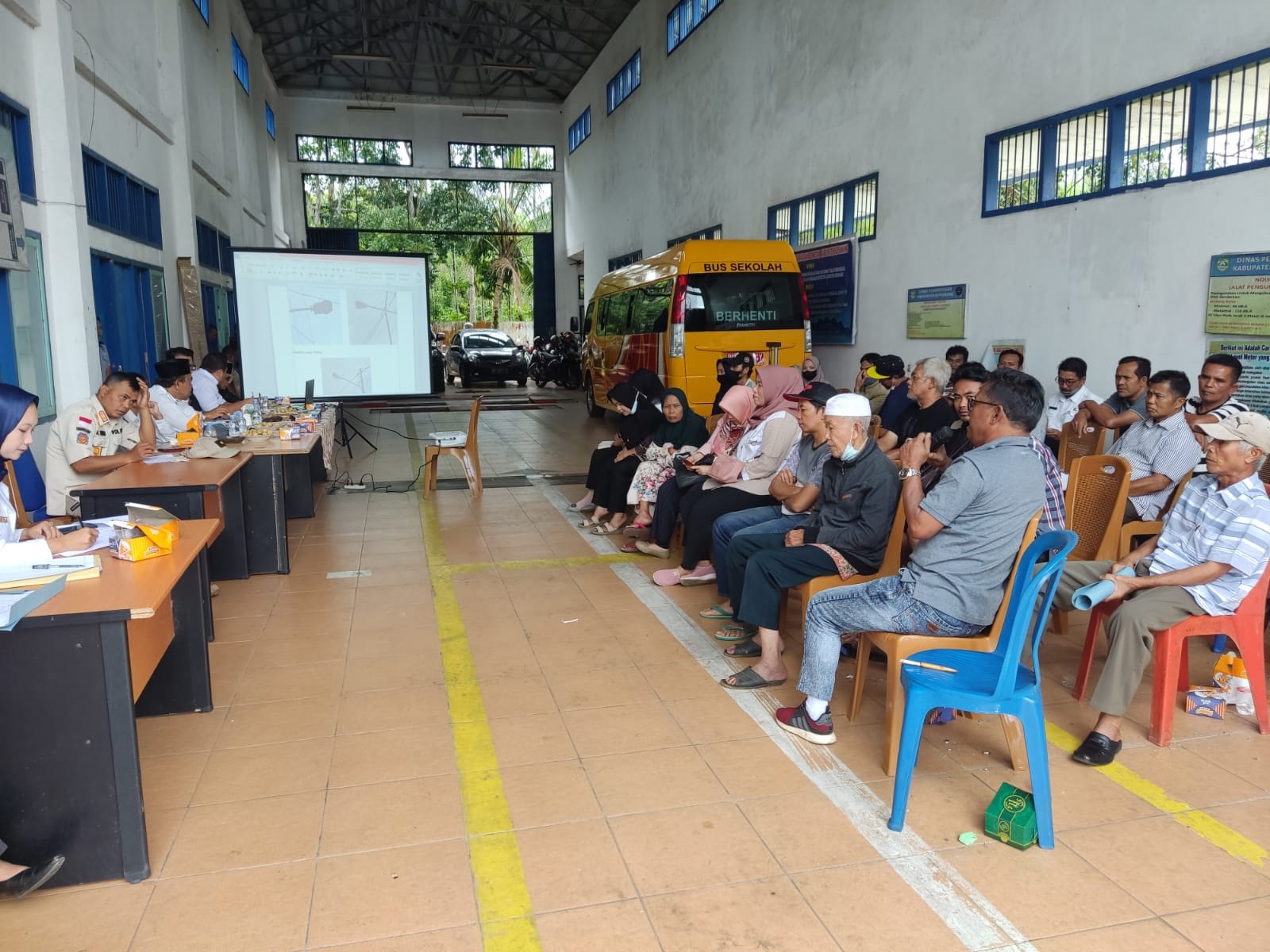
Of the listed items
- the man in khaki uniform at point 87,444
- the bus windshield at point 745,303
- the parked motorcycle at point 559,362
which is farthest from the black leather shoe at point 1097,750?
the parked motorcycle at point 559,362

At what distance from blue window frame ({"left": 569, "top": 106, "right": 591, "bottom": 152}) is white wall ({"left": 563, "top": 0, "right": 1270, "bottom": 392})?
360 inches

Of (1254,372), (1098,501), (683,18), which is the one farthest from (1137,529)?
(683,18)

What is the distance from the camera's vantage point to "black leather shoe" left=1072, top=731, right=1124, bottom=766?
319 centimetres

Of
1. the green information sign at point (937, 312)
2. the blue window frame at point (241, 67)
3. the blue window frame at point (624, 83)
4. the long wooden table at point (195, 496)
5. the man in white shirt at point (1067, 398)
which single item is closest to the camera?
the long wooden table at point (195, 496)

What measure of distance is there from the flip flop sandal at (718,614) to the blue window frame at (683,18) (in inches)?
499

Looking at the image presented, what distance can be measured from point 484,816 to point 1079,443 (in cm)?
467

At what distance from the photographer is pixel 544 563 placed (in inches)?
232

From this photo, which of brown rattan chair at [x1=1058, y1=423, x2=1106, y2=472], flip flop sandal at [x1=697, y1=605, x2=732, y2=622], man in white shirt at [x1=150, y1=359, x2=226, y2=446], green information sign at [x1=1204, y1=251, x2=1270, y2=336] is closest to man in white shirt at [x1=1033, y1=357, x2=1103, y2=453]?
brown rattan chair at [x1=1058, y1=423, x2=1106, y2=472]

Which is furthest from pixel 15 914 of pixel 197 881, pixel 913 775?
pixel 913 775

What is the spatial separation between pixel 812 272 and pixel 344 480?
6348 millimetres

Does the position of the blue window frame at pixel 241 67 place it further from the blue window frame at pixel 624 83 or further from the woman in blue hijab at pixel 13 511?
the woman in blue hijab at pixel 13 511

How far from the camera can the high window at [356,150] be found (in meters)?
25.7

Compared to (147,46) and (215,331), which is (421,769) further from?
(215,331)

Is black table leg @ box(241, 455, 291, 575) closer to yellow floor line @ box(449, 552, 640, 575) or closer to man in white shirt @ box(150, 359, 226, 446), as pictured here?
man in white shirt @ box(150, 359, 226, 446)
